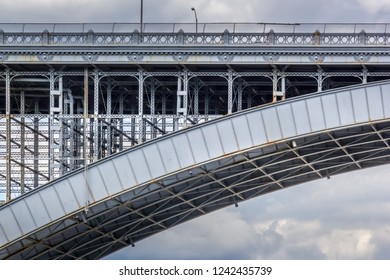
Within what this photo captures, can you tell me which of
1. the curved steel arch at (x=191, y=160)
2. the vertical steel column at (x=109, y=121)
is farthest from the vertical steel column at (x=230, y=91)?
the vertical steel column at (x=109, y=121)

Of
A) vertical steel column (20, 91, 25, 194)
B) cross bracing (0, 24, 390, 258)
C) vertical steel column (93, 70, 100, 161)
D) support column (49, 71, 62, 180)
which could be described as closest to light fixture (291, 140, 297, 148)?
cross bracing (0, 24, 390, 258)

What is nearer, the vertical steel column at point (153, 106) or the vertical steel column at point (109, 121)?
the vertical steel column at point (153, 106)

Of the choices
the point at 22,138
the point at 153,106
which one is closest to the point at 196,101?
the point at 153,106

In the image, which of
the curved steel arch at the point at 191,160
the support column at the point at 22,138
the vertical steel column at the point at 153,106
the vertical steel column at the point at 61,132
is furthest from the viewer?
the support column at the point at 22,138

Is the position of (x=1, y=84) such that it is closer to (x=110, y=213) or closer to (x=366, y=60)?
(x=110, y=213)

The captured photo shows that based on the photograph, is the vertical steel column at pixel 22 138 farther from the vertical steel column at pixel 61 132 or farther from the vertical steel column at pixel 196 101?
the vertical steel column at pixel 196 101

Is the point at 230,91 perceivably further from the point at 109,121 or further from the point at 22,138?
the point at 22,138

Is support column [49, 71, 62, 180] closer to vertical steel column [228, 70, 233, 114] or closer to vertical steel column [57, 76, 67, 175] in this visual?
vertical steel column [57, 76, 67, 175]

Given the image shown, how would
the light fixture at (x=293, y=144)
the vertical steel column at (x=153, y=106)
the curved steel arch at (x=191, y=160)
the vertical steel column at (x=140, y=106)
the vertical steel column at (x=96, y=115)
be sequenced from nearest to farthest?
the vertical steel column at (x=140, y=106) < the vertical steel column at (x=153, y=106) < the vertical steel column at (x=96, y=115) < the curved steel arch at (x=191, y=160) < the light fixture at (x=293, y=144)

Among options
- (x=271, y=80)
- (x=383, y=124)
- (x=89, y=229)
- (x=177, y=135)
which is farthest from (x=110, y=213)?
(x=383, y=124)
